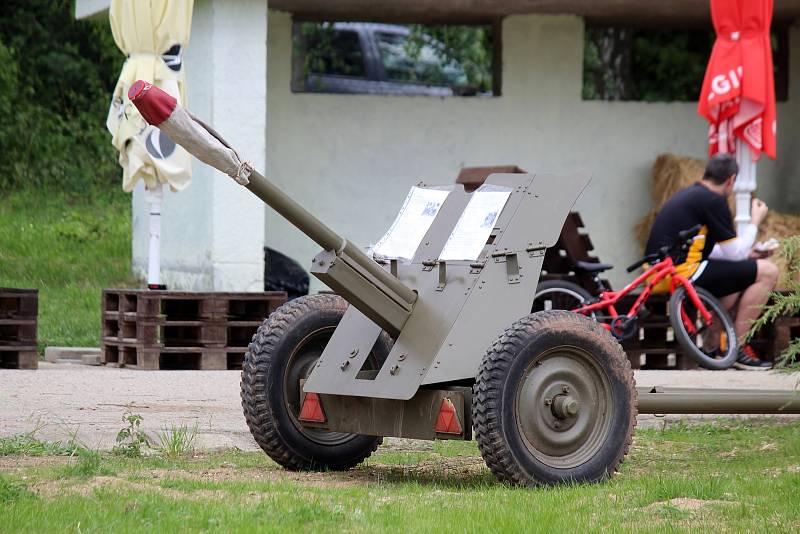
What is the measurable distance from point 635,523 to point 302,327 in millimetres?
2079

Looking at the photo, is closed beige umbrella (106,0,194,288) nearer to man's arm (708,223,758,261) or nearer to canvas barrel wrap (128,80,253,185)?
→ man's arm (708,223,758,261)

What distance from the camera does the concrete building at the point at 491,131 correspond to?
14.0 metres

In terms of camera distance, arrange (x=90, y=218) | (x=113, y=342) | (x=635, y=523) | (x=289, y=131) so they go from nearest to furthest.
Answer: (x=635, y=523)
(x=113, y=342)
(x=289, y=131)
(x=90, y=218)

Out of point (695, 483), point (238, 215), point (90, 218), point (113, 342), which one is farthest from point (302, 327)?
point (90, 218)

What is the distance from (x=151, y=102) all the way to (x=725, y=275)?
6.58 metres

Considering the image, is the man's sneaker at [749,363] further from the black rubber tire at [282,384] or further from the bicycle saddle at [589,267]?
the black rubber tire at [282,384]

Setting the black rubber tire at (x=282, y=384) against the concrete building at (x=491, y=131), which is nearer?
the black rubber tire at (x=282, y=384)

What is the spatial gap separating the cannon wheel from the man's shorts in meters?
5.06

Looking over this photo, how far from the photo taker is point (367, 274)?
19.4ft

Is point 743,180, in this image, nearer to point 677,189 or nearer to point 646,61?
point 677,189

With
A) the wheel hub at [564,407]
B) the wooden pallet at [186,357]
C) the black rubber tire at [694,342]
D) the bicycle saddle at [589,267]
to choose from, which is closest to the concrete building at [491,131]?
the wooden pallet at [186,357]

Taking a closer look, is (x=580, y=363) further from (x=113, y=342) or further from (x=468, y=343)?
(x=113, y=342)

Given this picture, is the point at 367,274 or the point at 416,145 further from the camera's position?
the point at 416,145

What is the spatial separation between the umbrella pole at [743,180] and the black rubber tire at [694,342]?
1.40 metres
